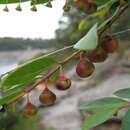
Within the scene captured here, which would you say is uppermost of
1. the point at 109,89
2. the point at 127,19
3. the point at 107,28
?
the point at 107,28

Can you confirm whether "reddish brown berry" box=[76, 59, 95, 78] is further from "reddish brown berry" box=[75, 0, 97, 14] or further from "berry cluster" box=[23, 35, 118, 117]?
"reddish brown berry" box=[75, 0, 97, 14]

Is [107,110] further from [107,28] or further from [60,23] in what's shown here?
[60,23]

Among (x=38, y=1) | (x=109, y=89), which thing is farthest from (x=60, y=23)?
(x=38, y=1)

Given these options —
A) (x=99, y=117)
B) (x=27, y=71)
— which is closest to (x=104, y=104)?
(x=99, y=117)

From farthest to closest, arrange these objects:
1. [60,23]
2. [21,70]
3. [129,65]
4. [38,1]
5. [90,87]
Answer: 1. [60,23]
2. [90,87]
3. [129,65]
4. [38,1]
5. [21,70]

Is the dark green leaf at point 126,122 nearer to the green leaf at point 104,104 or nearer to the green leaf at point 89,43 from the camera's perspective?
the green leaf at point 104,104
